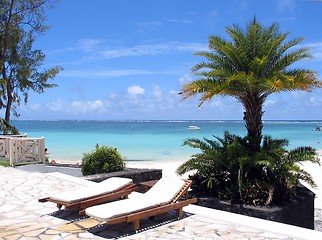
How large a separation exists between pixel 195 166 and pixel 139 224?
3.05m

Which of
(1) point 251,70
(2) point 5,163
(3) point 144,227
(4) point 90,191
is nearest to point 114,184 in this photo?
(4) point 90,191

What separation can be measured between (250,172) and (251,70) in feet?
6.96

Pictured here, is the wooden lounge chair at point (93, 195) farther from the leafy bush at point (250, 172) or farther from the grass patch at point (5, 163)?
the grass patch at point (5, 163)

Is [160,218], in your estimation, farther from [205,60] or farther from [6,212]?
[205,60]

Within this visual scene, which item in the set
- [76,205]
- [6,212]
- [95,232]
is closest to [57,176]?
[6,212]

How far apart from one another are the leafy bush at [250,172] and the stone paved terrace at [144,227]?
4.78 feet

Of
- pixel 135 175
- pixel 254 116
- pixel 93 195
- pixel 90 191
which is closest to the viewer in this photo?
pixel 93 195

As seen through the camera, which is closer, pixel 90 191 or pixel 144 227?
pixel 144 227

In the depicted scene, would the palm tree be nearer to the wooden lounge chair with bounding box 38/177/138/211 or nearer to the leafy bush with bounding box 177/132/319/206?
the leafy bush with bounding box 177/132/319/206

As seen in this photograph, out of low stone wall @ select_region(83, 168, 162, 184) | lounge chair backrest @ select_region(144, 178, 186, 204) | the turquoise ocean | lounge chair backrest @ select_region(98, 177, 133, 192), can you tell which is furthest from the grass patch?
lounge chair backrest @ select_region(144, 178, 186, 204)

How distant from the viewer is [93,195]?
5734 mm

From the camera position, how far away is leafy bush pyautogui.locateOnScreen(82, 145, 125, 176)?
10.3m

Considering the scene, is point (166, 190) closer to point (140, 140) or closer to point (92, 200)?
point (92, 200)

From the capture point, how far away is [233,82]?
7.64 meters
